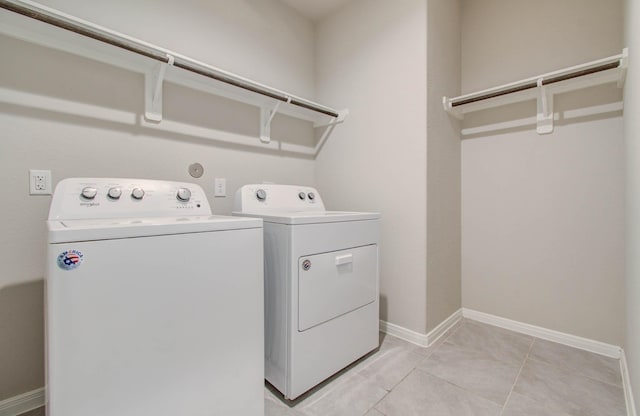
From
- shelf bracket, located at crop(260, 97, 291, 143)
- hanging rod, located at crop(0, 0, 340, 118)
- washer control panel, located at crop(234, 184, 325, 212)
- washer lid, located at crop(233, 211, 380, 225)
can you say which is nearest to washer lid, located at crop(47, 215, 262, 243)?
washer lid, located at crop(233, 211, 380, 225)

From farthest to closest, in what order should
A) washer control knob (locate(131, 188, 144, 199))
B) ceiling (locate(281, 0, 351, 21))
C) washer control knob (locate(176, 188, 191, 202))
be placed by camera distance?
ceiling (locate(281, 0, 351, 21))
washer control knob (locate(176, 188, 191, 202))
washer control knob (locate(131, 188, 144, 199))

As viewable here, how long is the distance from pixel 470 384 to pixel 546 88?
69.5 inches

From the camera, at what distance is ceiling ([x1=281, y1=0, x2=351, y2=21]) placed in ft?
7.19

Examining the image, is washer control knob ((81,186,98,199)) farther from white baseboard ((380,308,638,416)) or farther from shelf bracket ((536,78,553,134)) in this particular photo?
shelf bracket ((536,78,553,134))

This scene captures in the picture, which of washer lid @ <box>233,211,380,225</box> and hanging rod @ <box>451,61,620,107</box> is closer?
washer lid @ <box>233,211,380,225</box>

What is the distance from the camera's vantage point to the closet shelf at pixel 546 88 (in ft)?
4.78

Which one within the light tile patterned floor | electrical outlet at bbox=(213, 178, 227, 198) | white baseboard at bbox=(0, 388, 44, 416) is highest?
electrical outlet at bbox=(213, 178, 227, 198)

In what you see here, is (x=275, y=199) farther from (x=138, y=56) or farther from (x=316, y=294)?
(x=138, y=56)

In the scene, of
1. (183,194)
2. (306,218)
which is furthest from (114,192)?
(306,218)

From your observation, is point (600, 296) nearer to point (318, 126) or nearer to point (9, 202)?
point (318, 126)

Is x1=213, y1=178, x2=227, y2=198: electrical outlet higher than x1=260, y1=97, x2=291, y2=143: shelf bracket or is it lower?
lower

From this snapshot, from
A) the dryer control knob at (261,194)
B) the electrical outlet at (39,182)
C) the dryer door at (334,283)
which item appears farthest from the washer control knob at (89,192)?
the dryer door at (334,283)

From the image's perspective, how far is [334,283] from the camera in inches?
56.0

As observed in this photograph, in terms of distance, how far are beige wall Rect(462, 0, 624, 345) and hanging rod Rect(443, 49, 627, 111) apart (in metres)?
0.27
